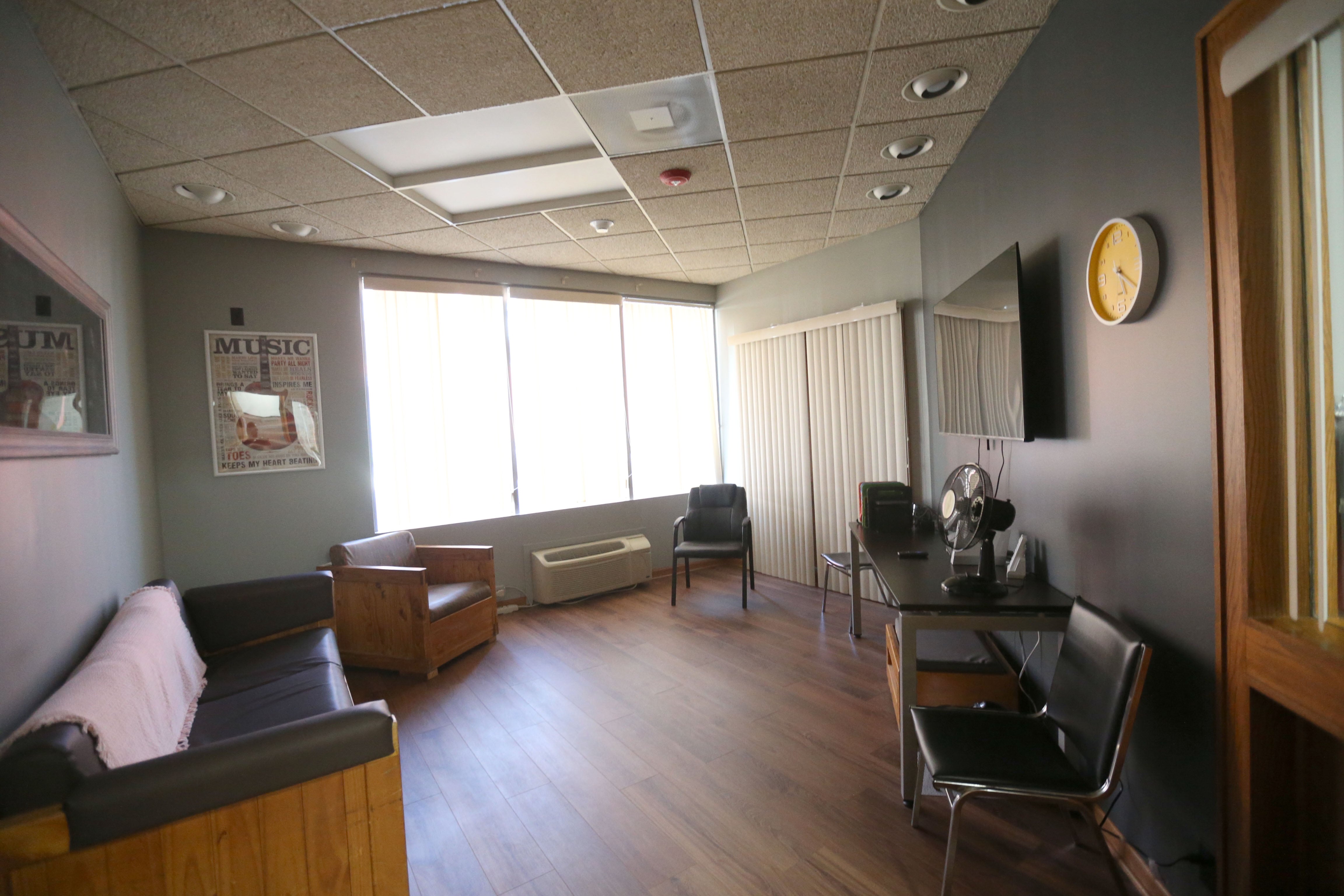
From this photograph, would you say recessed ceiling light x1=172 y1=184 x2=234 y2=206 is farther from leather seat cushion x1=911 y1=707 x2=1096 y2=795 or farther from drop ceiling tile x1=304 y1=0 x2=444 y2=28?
leather seat cushion x1=911 y1=707 x2=1096 y2=795

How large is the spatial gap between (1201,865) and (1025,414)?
1.36m

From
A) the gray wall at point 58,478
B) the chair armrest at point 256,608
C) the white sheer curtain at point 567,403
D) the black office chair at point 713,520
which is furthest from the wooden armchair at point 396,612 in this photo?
the black office chair at point 713,520

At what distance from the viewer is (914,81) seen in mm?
2275

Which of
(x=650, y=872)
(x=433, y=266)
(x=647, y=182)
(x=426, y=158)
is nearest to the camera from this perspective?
(x=650, y=872)

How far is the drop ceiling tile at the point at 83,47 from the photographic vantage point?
66.3 inches

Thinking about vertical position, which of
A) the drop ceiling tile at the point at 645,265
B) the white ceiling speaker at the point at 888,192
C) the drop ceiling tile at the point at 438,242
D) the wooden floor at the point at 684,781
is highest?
the drop ceiling tile at the point at 645,265

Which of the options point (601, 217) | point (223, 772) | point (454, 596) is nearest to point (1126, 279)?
point (223, 772)

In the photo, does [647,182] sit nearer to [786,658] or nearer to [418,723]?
[786,658]

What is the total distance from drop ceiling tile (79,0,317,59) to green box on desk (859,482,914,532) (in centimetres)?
328

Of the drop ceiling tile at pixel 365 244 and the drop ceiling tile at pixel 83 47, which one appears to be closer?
the drop ceiling tile at pixel 83 47

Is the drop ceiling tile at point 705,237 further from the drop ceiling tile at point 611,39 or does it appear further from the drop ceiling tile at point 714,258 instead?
the drop ceiling tile at point 611,39

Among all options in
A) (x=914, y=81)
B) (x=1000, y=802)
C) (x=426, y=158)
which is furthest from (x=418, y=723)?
(x=914, y=81)

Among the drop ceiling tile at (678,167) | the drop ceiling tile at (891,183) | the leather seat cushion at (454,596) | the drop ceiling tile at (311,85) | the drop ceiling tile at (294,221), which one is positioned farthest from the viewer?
the leather seat cushion at (454,596)

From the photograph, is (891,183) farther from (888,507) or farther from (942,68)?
(888,507)
